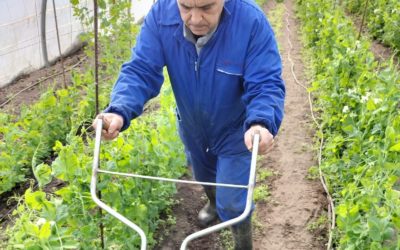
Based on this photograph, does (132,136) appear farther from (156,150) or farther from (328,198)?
(328,198)

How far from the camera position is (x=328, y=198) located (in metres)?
3.50

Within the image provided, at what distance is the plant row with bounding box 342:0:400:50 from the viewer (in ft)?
22.8

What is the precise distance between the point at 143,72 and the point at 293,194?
6.58ft

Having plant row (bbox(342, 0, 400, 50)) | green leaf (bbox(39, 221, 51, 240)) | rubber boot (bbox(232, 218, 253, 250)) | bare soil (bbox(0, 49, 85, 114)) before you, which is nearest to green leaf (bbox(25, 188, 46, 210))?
green leaf (bbox(39, 221, 51, 240))

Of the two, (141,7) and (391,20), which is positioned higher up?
(391,20)

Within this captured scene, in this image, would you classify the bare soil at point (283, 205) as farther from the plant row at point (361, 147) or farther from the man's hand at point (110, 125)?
the man's hand at point (110, 125)

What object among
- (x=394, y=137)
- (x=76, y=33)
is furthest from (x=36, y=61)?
(x=394, y=137)

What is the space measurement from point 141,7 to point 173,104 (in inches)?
233

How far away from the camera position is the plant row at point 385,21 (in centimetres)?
695

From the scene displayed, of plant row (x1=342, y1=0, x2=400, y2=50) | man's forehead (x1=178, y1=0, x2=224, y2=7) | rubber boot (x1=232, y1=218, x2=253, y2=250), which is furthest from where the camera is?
plant row (x1=342, y1=0, x2=400, y2=50)

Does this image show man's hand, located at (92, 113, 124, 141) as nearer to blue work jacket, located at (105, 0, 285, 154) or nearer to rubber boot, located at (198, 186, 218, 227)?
blue work jacket, located at (105, 0, 285, 154)

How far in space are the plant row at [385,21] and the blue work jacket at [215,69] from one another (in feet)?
15.5

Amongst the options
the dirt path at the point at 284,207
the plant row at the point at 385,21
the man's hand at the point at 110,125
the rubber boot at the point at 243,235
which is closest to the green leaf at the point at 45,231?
the man's hand at the point at 110,125

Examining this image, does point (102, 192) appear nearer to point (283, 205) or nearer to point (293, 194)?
point (283, 205)
